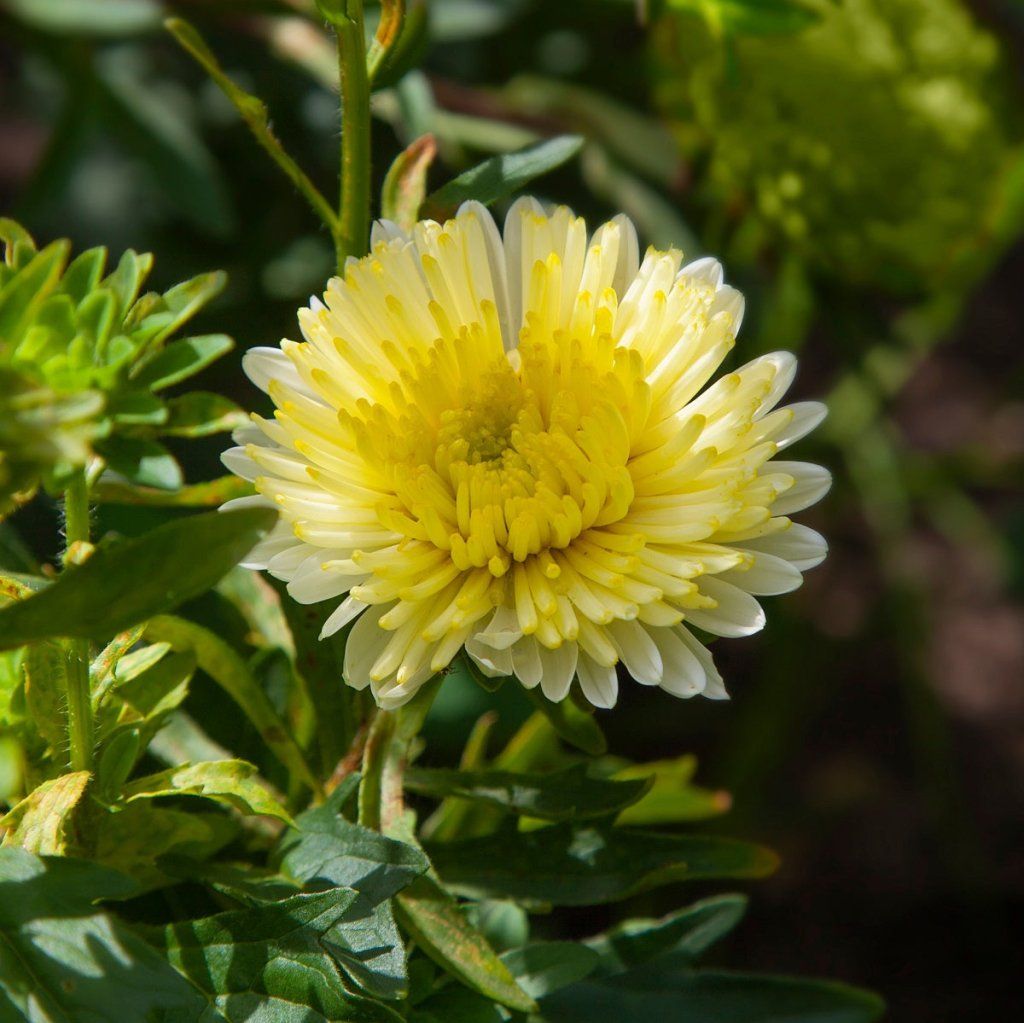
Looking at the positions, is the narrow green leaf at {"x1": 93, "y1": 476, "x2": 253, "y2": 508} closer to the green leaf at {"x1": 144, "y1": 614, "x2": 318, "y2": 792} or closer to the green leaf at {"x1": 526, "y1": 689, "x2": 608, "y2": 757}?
the green leaf at {"x1": 144, "y1": 614, "x2": 318, "y2": 792}

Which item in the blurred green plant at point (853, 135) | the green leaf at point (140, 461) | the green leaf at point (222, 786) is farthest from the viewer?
the blurred green plant at point (853, 135)

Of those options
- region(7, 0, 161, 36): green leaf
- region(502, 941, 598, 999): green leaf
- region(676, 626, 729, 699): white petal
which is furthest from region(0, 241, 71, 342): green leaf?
region(7, 0, 161, 36): green leaf

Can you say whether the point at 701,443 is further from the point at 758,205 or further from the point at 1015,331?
the point at 1015,331

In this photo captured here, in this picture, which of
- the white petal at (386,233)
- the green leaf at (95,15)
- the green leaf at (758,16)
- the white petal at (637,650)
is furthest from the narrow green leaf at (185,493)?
the green leaf at (95,15)

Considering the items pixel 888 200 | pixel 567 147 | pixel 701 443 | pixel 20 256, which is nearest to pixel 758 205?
pixel 888 200

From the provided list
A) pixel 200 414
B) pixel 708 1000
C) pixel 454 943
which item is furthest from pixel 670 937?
pixel 200 414

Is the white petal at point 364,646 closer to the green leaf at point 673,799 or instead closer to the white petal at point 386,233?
the white petal at point 386,233
